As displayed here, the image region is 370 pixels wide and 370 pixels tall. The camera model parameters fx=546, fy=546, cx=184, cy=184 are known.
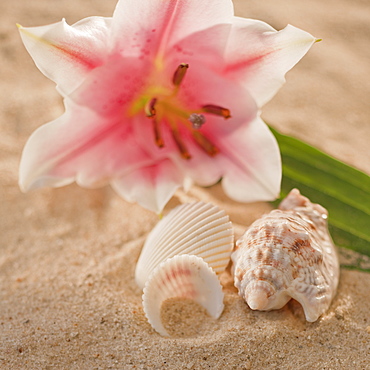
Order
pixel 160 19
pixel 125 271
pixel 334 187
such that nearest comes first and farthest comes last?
pixel 160 19, pixel 125 271, pixel 334 187

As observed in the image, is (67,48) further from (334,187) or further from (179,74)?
(334,187)

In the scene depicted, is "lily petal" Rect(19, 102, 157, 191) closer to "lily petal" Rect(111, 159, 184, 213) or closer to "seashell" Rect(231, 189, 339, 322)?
"lily petal" Rect(111, 159, 184, 213)

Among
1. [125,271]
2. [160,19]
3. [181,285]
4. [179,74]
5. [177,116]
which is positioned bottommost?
[125,271]

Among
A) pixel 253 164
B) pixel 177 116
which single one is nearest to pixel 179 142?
pixel 177 116

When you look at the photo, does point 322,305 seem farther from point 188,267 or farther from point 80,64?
point 80,64

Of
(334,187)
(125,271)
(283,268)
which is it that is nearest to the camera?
(283,268)

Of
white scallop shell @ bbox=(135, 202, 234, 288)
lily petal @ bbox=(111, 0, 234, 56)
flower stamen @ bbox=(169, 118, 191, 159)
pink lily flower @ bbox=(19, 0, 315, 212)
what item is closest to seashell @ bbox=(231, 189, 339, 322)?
white scallop shell @ bbox=(135, 202, 234, 288)

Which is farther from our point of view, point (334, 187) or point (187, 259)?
point (334, 187)

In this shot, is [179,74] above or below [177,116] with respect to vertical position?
above
